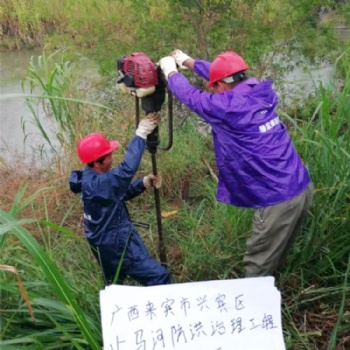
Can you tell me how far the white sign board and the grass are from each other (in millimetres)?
103

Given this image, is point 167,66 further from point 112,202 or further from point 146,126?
point 112,202

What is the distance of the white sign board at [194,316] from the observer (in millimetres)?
1440

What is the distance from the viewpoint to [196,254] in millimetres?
2420

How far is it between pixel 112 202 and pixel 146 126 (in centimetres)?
40

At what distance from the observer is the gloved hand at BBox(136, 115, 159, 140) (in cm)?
207

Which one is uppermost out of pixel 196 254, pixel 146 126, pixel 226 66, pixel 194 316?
pixel 226 66

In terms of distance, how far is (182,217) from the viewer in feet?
10.1

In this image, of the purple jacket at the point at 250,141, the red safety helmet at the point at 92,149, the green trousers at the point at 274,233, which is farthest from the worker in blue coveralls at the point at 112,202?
the green trousers at the point at 274,233

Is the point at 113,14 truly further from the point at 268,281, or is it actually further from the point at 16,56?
the point at 16,56

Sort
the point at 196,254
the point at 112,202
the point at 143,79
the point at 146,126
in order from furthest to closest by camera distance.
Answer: the point at 196,254 < the point at 112,202 < the point at 146,126 < the point at 143,79

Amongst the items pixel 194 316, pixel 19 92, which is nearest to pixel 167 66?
pixel 194 316

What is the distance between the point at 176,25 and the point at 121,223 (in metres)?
2.82

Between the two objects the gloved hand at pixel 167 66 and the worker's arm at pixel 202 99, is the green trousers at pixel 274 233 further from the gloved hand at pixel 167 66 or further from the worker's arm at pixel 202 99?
the gloved hand at pixel 167 66

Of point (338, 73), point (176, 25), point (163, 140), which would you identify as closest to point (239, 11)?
point (176, 25)
